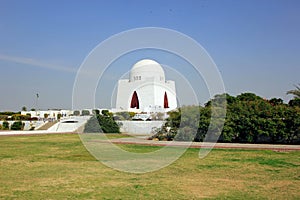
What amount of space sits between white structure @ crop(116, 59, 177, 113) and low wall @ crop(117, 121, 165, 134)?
24.9 meters

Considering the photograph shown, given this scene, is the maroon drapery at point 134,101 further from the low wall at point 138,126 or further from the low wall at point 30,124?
the low wall at point 138,126

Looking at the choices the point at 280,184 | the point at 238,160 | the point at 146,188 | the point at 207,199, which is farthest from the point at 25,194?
the point at 238,160

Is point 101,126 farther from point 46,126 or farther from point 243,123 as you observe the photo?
point 243,123

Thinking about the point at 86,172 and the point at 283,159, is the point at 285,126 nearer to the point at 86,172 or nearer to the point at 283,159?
the point at 283,159

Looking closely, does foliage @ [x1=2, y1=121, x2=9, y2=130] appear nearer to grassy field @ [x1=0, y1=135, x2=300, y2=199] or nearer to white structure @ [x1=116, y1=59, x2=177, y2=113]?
grassy field @ [x1=0, y1=135, x2=300, y2=199]

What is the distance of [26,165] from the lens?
394 inches

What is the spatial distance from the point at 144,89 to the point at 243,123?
120 feet

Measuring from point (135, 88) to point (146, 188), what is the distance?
4713cm

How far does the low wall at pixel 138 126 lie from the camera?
26.0 meters

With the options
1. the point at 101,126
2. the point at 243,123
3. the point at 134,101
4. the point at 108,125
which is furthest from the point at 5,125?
the point at 134,101

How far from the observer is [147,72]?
53.7 metres

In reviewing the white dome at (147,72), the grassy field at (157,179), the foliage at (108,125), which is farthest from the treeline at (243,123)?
the white dome at (147,72)

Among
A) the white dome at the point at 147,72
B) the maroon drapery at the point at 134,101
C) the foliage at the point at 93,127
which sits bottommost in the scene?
the foliage at the point at 93,127

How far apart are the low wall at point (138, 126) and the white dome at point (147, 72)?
26806 mm
